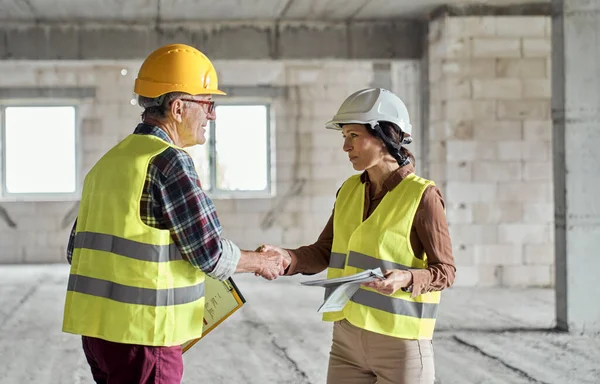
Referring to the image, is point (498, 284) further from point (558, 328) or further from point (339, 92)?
point (339, 92)

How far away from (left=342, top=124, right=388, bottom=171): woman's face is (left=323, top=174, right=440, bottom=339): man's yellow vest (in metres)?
0.10

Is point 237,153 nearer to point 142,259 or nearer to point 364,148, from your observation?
point 364,148

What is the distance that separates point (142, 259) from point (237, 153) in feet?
29.7

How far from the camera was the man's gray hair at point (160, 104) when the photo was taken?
6.64ft

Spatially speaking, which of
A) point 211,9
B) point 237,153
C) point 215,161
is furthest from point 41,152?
point 211,9

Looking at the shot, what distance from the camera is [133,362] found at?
1.85 m

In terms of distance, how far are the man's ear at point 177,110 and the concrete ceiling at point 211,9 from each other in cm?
613

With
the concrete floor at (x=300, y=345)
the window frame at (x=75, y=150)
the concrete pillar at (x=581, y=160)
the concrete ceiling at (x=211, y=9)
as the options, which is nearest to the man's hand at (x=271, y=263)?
the concrete floor at (x=300, y=345)

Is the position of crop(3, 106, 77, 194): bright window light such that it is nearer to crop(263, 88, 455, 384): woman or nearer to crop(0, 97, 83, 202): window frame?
crop(0, 97, 83, 202): window frame

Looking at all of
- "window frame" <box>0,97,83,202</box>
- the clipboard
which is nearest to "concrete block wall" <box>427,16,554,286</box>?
"window frame" <box>0,97,83,202</box>

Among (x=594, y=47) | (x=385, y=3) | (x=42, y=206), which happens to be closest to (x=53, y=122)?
(x=42, y=206)

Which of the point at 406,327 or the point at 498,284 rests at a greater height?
the point at 406,327

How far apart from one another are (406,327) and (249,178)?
8918 millimetres

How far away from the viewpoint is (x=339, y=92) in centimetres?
1048
